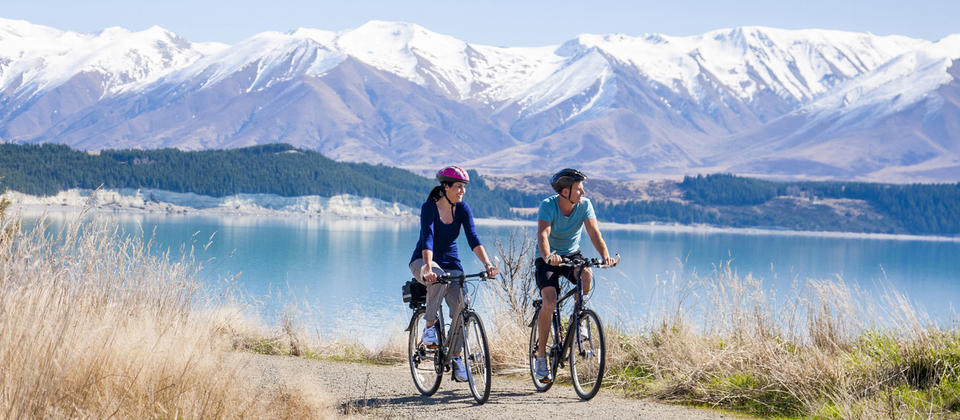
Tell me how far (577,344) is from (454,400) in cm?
127

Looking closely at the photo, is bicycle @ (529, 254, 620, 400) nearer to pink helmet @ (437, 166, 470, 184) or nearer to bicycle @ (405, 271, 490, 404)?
bicycle @ (405, 271, 490, 404)

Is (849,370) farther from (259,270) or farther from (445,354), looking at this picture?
(259,270)

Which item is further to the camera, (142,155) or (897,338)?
(142,155)

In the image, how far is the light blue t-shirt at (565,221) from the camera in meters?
8.59

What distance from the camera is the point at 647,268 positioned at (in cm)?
7662

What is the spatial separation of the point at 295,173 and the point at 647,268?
12368 centimetres

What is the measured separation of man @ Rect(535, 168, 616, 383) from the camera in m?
8.55

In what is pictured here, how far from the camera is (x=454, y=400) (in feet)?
28.4

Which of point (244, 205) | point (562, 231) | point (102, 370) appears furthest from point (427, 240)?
point (244, 205)

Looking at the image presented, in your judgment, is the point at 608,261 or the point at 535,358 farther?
the point at 535,358

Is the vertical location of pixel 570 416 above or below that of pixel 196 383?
below

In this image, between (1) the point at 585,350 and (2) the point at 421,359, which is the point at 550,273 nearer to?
(1) the point at 585,350

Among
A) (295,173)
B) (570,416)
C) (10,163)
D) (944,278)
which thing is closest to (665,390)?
(570,416)

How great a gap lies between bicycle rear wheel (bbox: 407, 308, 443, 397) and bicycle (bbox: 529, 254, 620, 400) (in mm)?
967
